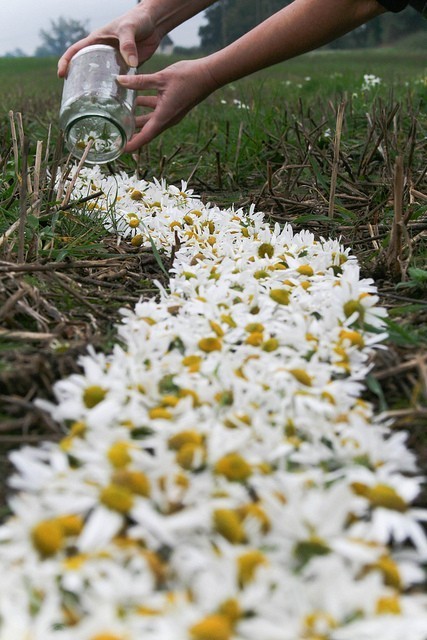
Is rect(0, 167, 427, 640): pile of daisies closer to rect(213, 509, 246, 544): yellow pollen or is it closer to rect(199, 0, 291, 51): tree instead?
rect(213, 509, 246, 544): yellow pollen

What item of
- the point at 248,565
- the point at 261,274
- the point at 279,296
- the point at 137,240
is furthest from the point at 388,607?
the point at 137,240

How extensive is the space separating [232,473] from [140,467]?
0.13m

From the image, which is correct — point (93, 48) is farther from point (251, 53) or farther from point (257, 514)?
point (257, 514)

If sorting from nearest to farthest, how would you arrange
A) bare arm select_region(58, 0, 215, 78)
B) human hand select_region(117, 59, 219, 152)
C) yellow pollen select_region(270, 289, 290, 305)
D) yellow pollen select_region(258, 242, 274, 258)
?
yellow pollen select_region(270, 289, 290, 305) → yellow pollen select_region(258, 242, 274, 258) → bare arm select_region(58, 0, 215, 78) → human hand select_region(117, 59, 219, 152)

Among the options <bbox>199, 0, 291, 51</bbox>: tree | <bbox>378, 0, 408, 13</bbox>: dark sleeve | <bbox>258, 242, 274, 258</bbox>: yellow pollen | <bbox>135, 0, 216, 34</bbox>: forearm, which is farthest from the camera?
<bbox>199, 0, 291, 51</bbox>: tree

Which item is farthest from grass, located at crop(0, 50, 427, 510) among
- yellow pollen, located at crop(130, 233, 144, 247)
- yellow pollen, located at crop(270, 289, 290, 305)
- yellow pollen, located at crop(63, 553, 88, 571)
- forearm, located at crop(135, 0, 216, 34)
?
forearm, located at crop(135, 0, 216, 34)

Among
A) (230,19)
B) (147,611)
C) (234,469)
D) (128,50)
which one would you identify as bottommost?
(147,611)

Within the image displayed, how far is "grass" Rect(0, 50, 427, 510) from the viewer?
1.45 meters

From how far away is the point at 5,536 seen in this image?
0.93 meters

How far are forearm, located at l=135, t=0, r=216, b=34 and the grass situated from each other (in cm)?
64

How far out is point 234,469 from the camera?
1016 millimetres

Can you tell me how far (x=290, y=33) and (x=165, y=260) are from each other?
1227 mm

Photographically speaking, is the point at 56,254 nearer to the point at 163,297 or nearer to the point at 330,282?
the point at 163,297

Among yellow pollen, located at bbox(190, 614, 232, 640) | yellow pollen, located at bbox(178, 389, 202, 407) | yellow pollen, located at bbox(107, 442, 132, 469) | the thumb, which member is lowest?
yellow pollen, located at bbox(190, 614, 232, 640)
